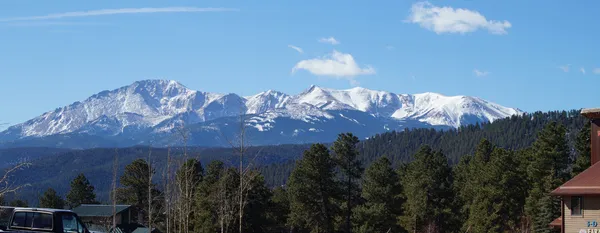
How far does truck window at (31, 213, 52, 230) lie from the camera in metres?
23.8

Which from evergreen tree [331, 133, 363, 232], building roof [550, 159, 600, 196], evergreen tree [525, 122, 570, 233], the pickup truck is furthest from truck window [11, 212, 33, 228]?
evergreen tree [331, 133, 363, 232]

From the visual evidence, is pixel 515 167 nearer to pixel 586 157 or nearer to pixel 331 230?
pixel 586 157

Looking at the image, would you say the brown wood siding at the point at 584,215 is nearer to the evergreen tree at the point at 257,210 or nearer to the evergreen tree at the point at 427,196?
the evergreen tree at the point at 427,196

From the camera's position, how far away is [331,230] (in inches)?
2494

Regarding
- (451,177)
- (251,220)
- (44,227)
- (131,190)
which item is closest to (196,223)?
(251,220)

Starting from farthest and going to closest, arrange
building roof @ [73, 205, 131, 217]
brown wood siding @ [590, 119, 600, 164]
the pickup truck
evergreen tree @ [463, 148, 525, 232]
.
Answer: building roof @ [73, 205, 131, 217] < evergreen tree @ [463, 148, 525, 232] < brown wood siding @ [590, 119, 600, 164] < the pickup truck

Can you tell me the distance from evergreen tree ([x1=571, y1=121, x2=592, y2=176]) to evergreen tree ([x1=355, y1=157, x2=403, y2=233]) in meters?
14.4

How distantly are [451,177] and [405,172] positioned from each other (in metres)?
7.20

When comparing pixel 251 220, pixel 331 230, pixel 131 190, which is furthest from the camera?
pixel 131 190

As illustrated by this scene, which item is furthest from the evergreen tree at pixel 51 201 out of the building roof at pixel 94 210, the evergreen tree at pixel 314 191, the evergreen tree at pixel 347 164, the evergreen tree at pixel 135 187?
the evergreen tree at pixel 347 164

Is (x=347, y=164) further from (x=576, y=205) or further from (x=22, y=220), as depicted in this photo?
(x=22, y=220)

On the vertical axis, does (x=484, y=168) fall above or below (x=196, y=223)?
above

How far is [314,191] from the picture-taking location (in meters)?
61.3

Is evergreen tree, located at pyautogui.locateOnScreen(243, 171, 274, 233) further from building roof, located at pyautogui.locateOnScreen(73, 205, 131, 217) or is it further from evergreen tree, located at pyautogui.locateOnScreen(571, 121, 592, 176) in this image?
evergreen tree, located at pyautogui.locateOnScreen(571, 121, 592, 176)
